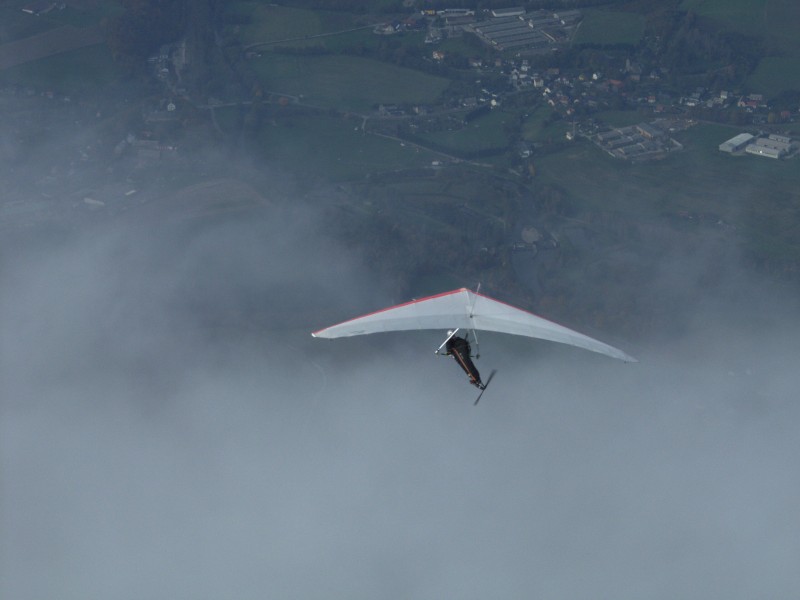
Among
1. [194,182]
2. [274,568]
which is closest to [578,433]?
[274,568]

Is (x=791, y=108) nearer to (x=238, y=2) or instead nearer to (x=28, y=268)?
(x=238, y=2)

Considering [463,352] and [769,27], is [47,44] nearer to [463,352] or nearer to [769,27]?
[769,27]

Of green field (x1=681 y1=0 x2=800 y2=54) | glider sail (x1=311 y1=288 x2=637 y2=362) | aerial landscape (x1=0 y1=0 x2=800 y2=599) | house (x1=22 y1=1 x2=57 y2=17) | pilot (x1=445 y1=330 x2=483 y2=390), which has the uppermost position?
glider sail (x1=311 y1=288 x2=637 y2=362)

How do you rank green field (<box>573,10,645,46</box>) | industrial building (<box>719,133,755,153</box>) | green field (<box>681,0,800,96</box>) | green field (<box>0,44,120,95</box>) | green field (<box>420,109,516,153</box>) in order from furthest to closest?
1. green field (<box>573,10,645,46</box>)
2. green field (<box>0,44,120,95</box>)
3. green field (<box>681,0,800,96</box>)
4. green field (<box>420,109,516,153</box>)
5. industrial building (<box>719,133,755,153</box>)

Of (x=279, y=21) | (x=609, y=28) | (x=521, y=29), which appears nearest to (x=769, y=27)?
(x=609, y=28)

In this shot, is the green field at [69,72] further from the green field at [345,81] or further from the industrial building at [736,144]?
the industrial building at [736,144]

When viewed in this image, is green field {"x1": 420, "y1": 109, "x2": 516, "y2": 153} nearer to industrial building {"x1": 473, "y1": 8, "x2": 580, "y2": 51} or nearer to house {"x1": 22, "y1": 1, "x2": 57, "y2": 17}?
industrial building {"x1": 473, "y1": 8, "x2": 580, "y2": 51}

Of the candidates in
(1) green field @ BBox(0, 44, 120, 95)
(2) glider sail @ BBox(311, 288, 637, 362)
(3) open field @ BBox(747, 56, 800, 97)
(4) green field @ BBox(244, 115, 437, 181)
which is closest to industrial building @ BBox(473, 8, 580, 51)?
(3) open field @ BBox(747, 56, 800, 97)
